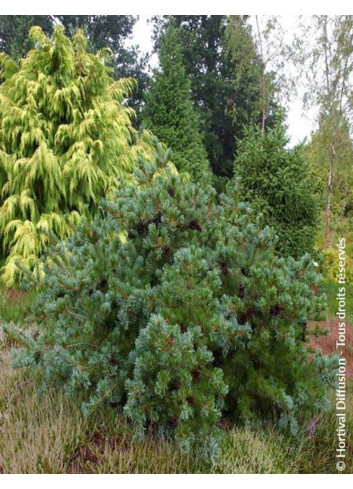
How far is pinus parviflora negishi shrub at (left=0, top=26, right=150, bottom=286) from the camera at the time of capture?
5.63 metres

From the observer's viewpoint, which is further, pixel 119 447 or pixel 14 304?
pixel 14 304

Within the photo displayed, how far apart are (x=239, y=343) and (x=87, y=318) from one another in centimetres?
84

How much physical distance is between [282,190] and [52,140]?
2.98 m

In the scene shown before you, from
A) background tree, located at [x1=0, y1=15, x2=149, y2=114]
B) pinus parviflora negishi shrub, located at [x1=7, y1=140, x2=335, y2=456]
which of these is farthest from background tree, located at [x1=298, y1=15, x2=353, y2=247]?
pinus parviflora negishi shrub, located at [x1=7, y1=140, x2=335, y2=456]

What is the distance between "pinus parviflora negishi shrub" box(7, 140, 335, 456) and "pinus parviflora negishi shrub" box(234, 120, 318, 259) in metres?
3.35

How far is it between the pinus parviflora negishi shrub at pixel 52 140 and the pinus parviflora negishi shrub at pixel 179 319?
9.94 feet

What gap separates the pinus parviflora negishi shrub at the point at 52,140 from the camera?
222 inches

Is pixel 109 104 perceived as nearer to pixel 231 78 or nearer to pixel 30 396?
pixel 231 78

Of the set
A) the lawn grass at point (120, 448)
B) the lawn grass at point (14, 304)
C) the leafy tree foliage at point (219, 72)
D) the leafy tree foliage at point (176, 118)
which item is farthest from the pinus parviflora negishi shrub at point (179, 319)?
the leafy tree foliage at point (176, 118)

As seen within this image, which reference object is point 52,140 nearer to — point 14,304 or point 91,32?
point 91,32

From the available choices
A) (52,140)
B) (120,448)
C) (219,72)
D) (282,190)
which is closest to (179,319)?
(120,448)

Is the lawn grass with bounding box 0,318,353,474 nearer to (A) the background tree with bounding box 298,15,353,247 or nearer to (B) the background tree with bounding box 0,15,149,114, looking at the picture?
(A) the background tree with bounding box 298,15,353,247

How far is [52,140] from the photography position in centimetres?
586

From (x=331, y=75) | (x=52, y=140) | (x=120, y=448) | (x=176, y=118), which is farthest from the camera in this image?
(x=176, y=118)
